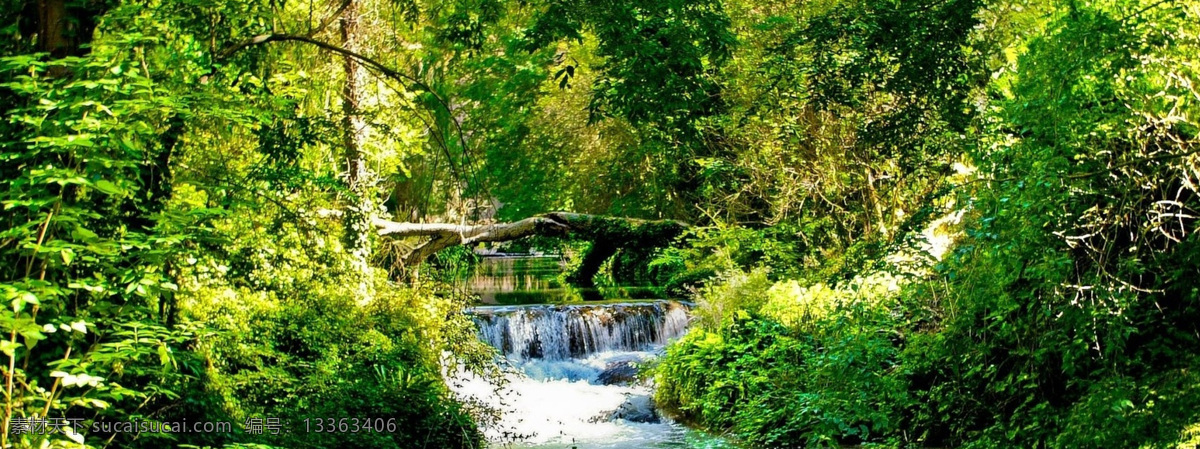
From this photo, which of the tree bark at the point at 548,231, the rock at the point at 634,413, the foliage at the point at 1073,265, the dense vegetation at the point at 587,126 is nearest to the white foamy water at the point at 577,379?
the rock at the point at 634,413

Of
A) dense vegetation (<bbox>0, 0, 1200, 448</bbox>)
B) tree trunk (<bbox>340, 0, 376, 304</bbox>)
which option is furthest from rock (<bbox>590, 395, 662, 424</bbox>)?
tree trunk (<bbox>340, 0, 376, 304</bbox>)

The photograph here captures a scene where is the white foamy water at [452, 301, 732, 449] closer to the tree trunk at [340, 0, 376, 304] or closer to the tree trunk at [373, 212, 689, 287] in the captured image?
the tree trunk at [373, 212, 689, 287]

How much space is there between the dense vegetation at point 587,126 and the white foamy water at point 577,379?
63 cm

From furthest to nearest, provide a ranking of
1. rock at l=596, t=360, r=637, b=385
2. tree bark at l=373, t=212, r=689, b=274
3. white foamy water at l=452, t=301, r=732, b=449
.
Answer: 1. rock at l=596, t=360, r=637, b=385
2. tree bark at l=373, t=212, r=689, b=274
3. white foamy water at l=452, t=301, r=732, b=449

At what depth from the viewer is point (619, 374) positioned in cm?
1416

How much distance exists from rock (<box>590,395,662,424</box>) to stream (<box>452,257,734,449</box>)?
12 millimetres

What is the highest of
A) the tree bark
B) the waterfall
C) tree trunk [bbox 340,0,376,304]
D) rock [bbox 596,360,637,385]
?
tree trunk [bbox 340,0,376,304]

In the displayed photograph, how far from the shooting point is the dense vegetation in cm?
407

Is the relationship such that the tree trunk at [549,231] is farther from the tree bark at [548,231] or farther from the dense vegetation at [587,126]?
the dense vegetation at [587,126]

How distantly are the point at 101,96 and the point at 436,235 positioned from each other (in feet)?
30.4

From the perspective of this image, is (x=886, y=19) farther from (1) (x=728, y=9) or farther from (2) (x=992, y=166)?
(1) (x=728, y=9)

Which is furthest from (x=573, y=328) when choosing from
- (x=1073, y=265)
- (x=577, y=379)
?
(x=1073, y=265)

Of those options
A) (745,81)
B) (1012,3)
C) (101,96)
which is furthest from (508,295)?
(101,96)

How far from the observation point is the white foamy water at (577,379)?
1078cm
